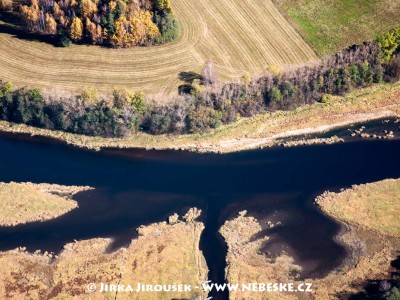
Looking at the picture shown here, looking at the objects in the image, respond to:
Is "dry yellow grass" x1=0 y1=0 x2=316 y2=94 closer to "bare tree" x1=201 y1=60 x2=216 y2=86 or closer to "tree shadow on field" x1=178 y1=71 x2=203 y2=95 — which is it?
"tree shadow on field" x1=178 y1=71 x2=203 y2=95

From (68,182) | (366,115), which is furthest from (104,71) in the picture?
(366,115)

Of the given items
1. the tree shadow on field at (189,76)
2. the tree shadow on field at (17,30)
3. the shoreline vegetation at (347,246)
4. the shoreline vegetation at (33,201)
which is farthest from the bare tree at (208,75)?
the tree shadow on field at (17,30)

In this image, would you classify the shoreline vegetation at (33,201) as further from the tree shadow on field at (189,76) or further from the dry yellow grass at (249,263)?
the tree shadow on field at (189,76)

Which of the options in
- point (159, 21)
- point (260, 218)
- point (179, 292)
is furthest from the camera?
point (159, 21)

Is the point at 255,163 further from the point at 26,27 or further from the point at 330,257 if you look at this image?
the point at 26,27

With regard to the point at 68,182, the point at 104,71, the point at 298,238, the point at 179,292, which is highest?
the point at 104,71

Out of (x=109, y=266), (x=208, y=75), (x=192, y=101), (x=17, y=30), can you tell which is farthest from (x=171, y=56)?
(x=109, y=266)
